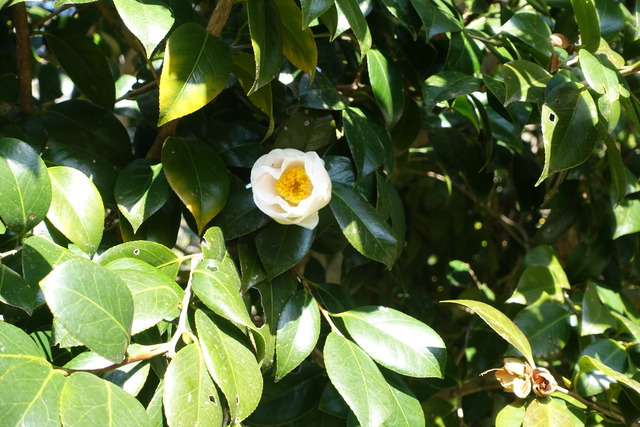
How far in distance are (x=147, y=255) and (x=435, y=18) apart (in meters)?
0.44

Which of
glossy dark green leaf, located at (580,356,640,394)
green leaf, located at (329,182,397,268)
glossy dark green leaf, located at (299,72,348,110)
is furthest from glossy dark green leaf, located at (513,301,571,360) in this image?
glossy dark green leaf, located at (299,72,348,110)

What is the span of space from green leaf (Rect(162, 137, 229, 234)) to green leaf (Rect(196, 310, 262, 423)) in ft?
0.59

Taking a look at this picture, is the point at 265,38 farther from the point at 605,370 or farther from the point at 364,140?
the point at 605,370

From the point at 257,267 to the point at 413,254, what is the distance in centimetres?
75

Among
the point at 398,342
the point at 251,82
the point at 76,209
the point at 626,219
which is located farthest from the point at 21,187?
the point at 626,219

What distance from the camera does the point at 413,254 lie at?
4.83 feet

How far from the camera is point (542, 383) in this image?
2.42ft

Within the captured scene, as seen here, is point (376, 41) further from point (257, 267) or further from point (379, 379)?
point (379, 379)

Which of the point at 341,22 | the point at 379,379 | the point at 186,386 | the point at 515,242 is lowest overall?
the point at 515,242

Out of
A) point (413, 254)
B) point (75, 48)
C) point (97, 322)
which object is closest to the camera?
point (97, 322)

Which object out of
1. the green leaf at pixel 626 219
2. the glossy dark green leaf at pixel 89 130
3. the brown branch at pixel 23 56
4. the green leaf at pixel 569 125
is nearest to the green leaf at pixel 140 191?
the glossy dark green leaf at pixel 89 130

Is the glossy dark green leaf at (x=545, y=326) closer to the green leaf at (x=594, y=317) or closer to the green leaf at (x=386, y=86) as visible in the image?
the green leaf at (x=594, y=317)

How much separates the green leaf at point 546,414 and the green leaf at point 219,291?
33cm

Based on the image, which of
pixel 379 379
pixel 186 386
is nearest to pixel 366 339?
pixel 379 379
